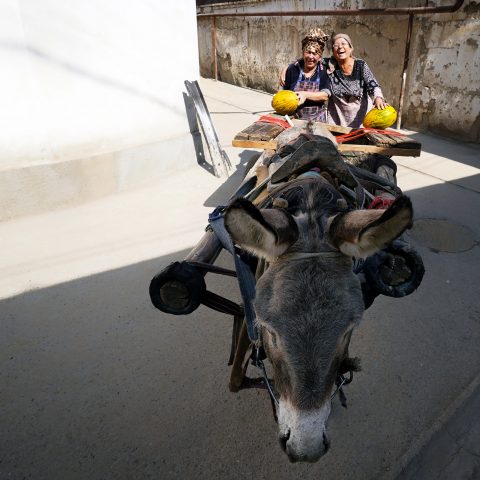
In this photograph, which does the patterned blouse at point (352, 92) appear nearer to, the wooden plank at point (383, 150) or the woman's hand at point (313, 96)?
the woman's hand at point (313, 96)

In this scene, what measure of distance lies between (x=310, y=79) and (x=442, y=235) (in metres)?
2.54

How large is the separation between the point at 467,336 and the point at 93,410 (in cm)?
303

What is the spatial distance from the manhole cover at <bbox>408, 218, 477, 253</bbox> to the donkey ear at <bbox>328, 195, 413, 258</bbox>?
3.31 m

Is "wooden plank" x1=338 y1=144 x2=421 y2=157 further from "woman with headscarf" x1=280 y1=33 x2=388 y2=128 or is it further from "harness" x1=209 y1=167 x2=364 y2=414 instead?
"harness" x1=209 y1=167 x2=364 y2=414

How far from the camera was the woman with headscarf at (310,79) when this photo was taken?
4633 millimetres

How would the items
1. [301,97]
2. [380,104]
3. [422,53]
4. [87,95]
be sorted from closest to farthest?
[380,104]
[301,97]
[87,95]
[422,53]

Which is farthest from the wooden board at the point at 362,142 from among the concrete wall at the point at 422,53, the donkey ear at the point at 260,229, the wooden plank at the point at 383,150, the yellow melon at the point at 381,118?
the concrete wall at the point at 422,53

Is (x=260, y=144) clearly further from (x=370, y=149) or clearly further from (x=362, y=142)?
(x=362, y=142)

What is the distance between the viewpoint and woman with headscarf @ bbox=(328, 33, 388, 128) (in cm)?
469

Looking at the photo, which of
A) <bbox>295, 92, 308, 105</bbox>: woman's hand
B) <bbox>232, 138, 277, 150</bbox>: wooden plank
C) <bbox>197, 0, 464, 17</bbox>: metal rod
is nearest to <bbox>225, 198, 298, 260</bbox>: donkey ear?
<bbox>232, 138, 277, 150</bbox>: wooden plank

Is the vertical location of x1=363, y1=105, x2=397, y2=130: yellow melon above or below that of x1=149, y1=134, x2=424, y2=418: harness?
above

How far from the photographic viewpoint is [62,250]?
441 centimetres

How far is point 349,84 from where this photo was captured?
15.6 ft

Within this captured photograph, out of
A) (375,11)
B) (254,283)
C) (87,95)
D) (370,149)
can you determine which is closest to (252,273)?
(254,283)
